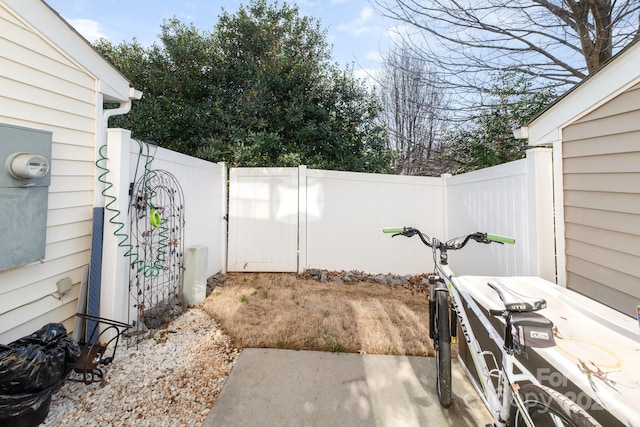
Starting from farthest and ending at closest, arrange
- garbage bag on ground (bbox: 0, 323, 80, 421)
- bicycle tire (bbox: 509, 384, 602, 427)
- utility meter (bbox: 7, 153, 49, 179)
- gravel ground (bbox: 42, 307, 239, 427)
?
1. utility meter (bbox: 7, 153, 49, 179)
2. gravel ground (bbox: 42, 307, 239, 427)
3. garbage bag on ground (bbox: 0, 323, 80, 421)
4. bicycle tire (bbox: 509, 384, 602, 427)

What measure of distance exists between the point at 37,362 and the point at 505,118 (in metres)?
6.60

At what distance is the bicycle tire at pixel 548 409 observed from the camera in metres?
0.96

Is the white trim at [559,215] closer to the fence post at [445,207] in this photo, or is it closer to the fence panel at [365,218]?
the fence post at [445,207]

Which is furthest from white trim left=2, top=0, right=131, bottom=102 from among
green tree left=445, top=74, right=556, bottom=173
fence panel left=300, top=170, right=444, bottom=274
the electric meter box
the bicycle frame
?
green tree left=445, top=74, right=556, bottom=173

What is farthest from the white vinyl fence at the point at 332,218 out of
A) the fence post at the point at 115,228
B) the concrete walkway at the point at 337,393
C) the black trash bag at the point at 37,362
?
the black trash bag at the point at 37,362

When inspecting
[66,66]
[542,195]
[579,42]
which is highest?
[579,42]

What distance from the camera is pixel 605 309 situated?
5.82 ft

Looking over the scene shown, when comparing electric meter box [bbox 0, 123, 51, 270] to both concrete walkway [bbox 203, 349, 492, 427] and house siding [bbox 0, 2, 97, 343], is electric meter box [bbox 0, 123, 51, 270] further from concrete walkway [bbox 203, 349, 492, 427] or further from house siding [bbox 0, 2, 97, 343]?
concrete walkway [bbox 203, 349, 492, 427]

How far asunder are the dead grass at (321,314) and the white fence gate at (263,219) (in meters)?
0.33

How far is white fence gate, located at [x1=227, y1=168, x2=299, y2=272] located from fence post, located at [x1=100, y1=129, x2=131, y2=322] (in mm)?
2215

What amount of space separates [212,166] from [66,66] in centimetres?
218

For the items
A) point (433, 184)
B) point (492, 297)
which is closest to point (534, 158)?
point (492, 297)

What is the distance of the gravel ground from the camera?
1.79 metres

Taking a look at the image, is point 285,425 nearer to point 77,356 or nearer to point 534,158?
point 77,356
